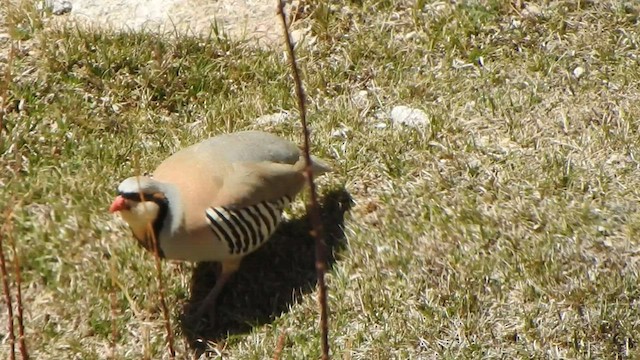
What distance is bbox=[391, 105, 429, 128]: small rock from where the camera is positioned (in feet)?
18.4

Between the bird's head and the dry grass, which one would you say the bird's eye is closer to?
the bird's head

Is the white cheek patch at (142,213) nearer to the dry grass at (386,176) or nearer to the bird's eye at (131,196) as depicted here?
the bird's eye at (131,196)

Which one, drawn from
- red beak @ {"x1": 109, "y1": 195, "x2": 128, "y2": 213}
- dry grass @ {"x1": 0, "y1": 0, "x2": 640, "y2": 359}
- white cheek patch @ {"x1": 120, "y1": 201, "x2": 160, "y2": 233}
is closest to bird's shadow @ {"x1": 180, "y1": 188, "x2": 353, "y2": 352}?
dry grass @ {"x1": 0, "y1": 0, "x2": 640, "y2": 359}

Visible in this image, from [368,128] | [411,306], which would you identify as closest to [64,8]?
[368,128]

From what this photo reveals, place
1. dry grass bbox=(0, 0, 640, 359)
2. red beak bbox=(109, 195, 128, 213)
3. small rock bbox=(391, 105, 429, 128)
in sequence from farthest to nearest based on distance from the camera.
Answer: small rock bbox=(391, 105, 429, 128)
dry grass bbox=(0, 0, 640, 359)
red beak bbox=(109, 195, 128, 213)

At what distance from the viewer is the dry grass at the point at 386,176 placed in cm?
476

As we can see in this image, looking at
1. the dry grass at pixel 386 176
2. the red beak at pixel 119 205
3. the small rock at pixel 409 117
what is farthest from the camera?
the small rock at pixel 409 117

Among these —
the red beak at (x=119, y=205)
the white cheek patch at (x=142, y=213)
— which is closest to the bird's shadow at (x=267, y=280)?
the white cheek patch at (x=142, y=213)

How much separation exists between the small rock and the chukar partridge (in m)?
0.91

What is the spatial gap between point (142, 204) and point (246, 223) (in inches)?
16.8

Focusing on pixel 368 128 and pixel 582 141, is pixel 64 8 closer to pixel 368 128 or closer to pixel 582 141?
pixel 368 128

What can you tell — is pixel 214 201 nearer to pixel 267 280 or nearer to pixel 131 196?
pixel 131 196

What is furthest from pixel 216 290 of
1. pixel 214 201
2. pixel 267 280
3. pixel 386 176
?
pixel 386 176

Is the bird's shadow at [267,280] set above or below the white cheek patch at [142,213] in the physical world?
below
